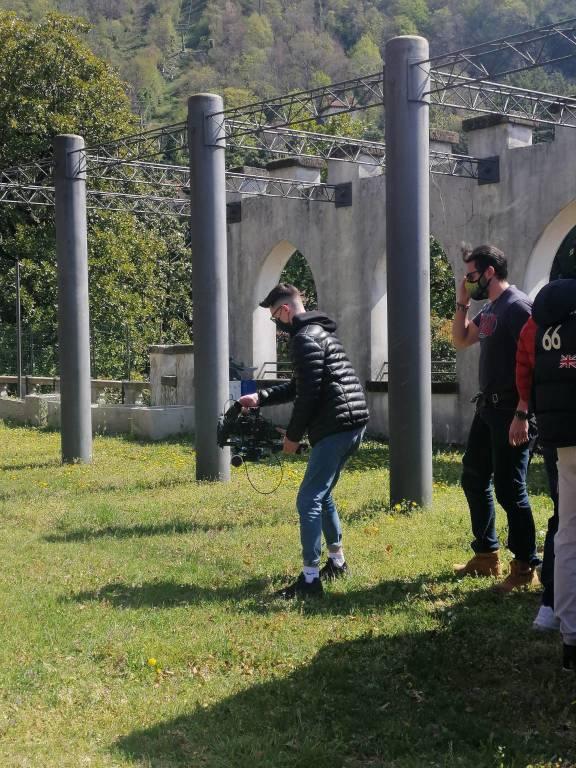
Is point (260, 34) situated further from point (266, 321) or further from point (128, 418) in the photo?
point (128, 418)

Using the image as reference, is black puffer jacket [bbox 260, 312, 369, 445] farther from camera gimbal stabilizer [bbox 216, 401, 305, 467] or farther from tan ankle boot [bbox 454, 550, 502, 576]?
camera gimbal stabilizer [bbox 216, 401, 305, 467]

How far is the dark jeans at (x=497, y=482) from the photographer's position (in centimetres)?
648

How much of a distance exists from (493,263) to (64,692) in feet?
12.0

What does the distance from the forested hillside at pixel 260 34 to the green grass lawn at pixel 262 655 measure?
68.0m

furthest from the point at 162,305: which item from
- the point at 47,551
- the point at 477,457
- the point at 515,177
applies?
the point at 477,457

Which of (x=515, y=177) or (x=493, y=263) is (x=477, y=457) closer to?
(x=493, y=263)

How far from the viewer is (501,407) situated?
6.46 metres

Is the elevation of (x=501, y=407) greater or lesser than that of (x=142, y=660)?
greater

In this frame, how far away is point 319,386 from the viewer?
674cm

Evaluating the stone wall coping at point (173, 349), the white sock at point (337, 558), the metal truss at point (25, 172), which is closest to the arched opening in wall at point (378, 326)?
the stone wall coping at point (173, 349)

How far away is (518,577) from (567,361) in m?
2.18

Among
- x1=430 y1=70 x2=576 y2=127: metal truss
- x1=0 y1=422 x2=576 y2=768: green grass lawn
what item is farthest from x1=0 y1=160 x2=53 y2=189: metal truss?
x1=0 y1=422 x2=576 y2=768: green grass lawn

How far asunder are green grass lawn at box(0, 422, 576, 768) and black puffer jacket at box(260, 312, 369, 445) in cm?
114

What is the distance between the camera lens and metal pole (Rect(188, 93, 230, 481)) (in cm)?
1238
